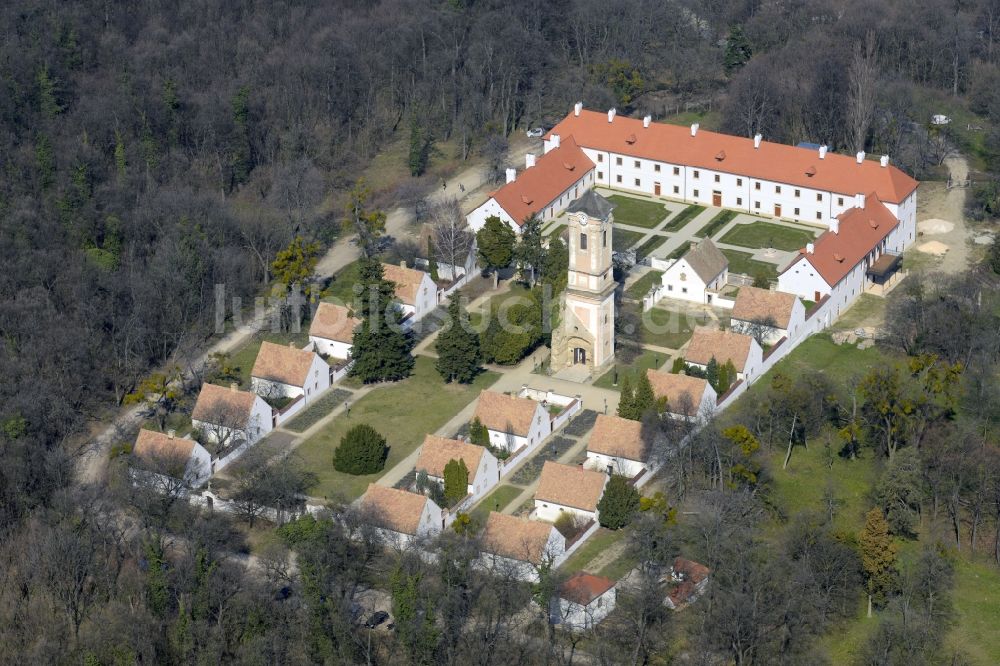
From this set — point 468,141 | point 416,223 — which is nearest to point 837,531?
point 416,223

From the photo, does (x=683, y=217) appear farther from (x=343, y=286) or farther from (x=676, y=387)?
(x=676, y=387)

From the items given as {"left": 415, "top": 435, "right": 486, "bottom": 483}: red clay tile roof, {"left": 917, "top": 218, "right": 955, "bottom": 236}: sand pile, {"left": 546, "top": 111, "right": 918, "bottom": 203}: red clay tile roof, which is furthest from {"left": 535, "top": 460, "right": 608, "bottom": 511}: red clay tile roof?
{"left": 917, "top": 218, "right": 955, "bottom": 236}: sand pile

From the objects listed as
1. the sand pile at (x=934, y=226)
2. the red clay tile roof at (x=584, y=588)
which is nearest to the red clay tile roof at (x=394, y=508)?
the red clay tile roof at (x=584, y=588)

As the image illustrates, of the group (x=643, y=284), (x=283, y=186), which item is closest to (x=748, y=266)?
(x=643, y=284)

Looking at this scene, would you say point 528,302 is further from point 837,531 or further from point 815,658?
point 815,658

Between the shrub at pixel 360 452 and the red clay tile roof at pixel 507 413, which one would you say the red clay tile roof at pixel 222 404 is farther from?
the red clay tile roof at pixel 507 413

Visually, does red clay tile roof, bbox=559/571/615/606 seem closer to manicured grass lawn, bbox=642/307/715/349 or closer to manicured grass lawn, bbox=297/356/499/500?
manicured grass lawn, bbox=297/356/499/500
